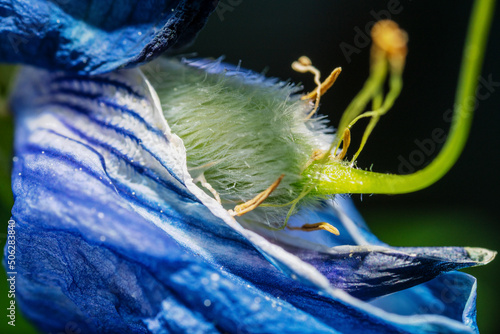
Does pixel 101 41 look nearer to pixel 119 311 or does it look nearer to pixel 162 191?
pixel 162 191

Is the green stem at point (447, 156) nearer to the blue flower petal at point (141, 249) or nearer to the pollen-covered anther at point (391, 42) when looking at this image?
the pollen-covered anther at point (391, 42)

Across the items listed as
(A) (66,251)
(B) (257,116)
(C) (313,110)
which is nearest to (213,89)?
(B) (257,116)

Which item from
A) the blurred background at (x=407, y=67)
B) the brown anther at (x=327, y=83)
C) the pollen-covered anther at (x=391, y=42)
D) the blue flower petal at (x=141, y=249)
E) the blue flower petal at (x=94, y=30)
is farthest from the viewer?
the blurred background at (x=407, y=67)

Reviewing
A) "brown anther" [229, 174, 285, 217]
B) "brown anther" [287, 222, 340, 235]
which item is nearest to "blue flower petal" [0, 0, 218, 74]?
"brown anther" [229, 174, 285, 217]

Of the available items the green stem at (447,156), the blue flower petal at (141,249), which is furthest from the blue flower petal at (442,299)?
the green stem at (447,156)

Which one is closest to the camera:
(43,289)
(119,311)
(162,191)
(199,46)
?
(119,311)
